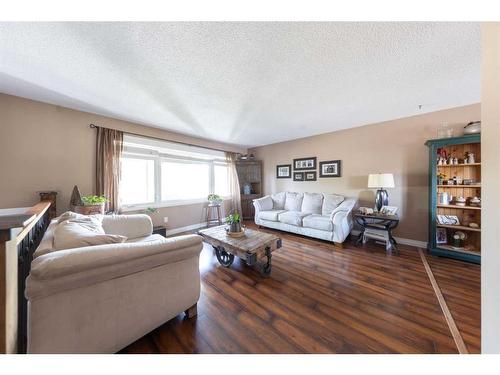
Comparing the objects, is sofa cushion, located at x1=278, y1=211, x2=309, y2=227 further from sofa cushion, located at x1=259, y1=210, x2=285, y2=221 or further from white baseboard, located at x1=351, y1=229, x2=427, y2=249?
white baseboard, located at x1=351, y1=229, x2=427, y2=249

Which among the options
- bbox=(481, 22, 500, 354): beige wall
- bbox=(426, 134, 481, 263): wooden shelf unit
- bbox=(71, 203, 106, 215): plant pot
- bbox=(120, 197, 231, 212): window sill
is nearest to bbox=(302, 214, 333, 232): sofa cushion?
bbox=(426, 134, 481, 263): wooden shelf unit

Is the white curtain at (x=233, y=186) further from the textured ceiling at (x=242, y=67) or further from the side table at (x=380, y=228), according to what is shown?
the side table at (x=380, y=228)

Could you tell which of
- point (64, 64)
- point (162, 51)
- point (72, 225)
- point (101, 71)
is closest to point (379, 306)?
point (72, 225)

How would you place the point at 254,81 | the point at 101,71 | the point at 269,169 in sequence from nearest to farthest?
the point at 101,71, the point at 254,81, the point at 269,169

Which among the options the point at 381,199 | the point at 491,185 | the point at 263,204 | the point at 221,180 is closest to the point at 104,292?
the point at 491,185

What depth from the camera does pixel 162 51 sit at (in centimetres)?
140

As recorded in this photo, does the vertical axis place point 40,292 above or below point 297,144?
below

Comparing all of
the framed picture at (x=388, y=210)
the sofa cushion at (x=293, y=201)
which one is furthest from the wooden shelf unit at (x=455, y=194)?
the sofa cushion at (x=293, y=201)

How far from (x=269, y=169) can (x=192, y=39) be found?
12.7ft

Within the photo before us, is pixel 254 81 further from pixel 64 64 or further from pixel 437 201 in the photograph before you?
pixel 437 201

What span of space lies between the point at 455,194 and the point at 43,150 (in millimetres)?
5942

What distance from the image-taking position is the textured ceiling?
48.1 inches

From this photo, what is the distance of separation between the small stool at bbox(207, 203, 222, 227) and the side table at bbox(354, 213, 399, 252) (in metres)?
3.03
